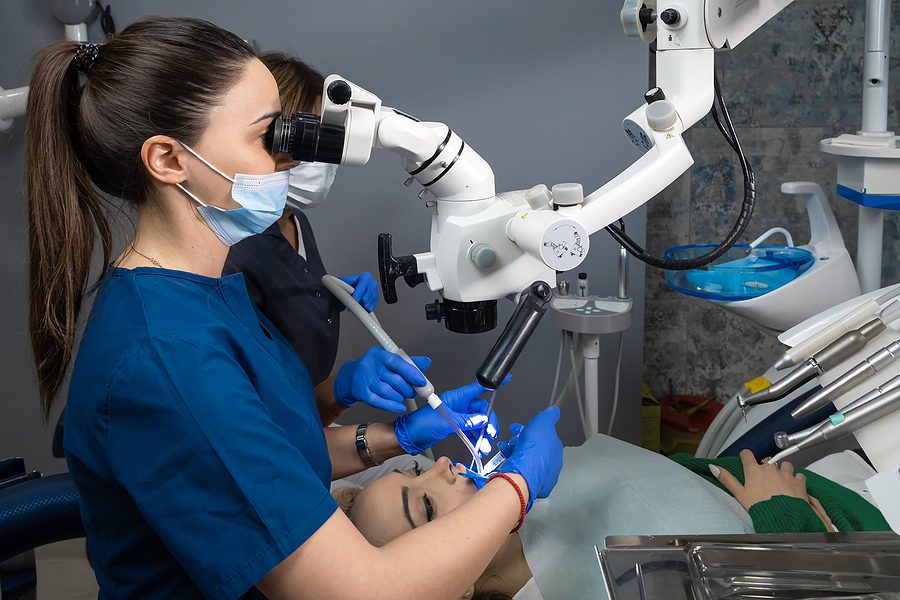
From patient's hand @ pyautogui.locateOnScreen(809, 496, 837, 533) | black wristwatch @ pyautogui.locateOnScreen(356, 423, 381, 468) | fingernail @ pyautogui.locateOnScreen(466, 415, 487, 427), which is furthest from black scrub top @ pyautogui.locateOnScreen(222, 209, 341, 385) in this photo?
patient's hand @ pyautogui.locateOnScreen(809, 496, 837, 533)

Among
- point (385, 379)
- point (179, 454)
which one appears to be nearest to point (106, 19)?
point (385, 379)

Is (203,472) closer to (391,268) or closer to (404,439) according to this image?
(391,268)

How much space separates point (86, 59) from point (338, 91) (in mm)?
324

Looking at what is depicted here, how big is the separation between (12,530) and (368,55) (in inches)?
57.6

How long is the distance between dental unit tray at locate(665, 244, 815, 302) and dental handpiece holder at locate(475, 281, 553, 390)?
2.59 feet

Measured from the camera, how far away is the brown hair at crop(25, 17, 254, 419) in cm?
107

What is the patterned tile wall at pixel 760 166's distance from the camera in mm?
2617

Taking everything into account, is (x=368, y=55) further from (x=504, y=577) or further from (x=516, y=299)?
(x=504, y=577)

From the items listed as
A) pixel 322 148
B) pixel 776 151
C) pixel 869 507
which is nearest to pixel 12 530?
pixel 322 148

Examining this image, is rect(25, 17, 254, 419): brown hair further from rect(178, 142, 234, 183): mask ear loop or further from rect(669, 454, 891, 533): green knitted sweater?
rect(669, 454, 891, 533): green knitted sweater

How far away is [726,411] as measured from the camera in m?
2.01

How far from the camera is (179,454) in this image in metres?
0.93

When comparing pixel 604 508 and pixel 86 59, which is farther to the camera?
pixel 604 508

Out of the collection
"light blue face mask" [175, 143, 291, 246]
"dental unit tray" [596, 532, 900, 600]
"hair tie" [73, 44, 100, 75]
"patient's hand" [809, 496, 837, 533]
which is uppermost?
"hair tie" [73, 44, 100, 75]
